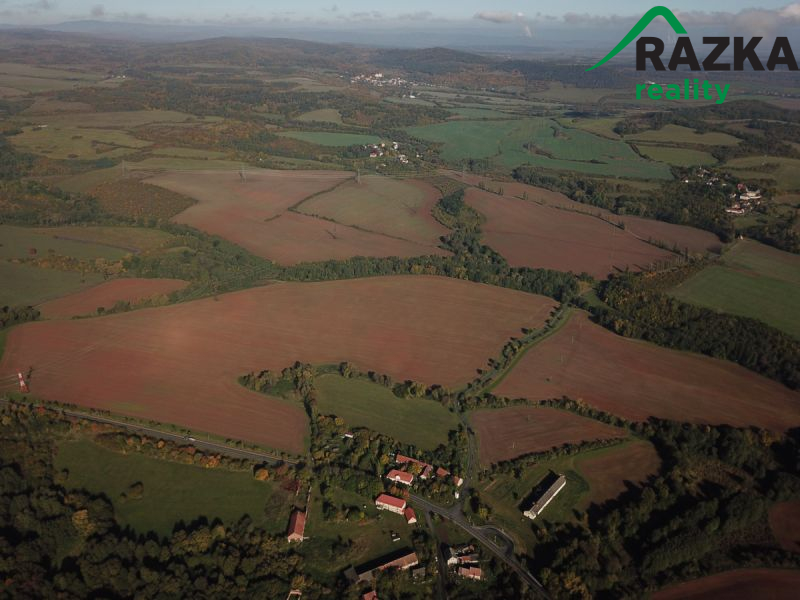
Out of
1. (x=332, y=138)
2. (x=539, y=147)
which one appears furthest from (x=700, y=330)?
(x=332, y=138)

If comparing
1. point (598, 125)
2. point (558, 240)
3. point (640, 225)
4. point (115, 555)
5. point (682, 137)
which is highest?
point (598, 125)

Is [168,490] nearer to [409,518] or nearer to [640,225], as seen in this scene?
[409,518]

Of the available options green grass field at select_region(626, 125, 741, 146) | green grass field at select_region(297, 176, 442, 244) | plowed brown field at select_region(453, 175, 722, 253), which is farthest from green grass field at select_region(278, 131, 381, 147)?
green grass field at select_region(626, 125, 741, 146)

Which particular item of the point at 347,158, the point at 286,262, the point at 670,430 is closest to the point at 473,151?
the point at 347,158

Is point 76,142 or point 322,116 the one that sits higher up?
point 322,116

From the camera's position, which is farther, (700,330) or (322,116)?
(322,116)

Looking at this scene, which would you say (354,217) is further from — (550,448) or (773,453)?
(773,453)

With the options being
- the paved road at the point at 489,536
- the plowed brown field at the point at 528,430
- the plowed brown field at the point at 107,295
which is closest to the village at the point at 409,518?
the paved road at the point at 489,536

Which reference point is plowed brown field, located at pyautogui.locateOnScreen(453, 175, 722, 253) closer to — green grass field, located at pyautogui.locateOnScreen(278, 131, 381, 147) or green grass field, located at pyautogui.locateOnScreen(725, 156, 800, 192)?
green grass field, located at pyautogui.locateOnScreen(725, 156, 800, 192)
